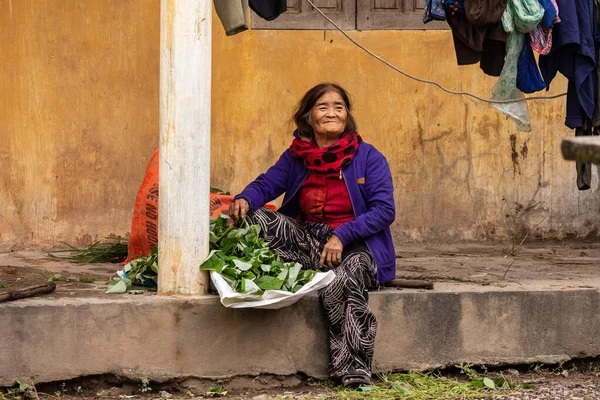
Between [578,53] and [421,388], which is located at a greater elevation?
[578,53]

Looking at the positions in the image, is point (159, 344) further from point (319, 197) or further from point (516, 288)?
point (516, 288)

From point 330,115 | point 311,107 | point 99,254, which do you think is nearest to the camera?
point 330,115

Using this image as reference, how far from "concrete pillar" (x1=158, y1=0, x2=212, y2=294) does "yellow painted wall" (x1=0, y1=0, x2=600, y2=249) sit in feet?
6.46

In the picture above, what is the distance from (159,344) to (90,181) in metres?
2.21

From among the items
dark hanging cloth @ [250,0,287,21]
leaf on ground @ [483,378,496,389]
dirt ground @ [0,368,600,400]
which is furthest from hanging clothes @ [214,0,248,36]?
leaf on ground @ [483,378,496,389]

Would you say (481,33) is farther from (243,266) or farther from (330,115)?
(243,266)

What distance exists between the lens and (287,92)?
694cm

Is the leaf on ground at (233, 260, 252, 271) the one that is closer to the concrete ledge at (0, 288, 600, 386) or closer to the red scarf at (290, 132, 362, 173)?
the concrete ledge at (0, 288, 600, 386)

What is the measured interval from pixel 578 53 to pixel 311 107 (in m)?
1.40

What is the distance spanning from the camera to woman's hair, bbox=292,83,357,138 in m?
5.27

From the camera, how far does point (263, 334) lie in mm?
4980

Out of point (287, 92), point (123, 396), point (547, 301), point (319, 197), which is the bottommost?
point (123, 396)

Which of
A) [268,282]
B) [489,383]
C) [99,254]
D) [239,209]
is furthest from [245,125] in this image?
[489,383]

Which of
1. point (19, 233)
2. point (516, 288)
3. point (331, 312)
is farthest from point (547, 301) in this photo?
point (19, 233)
